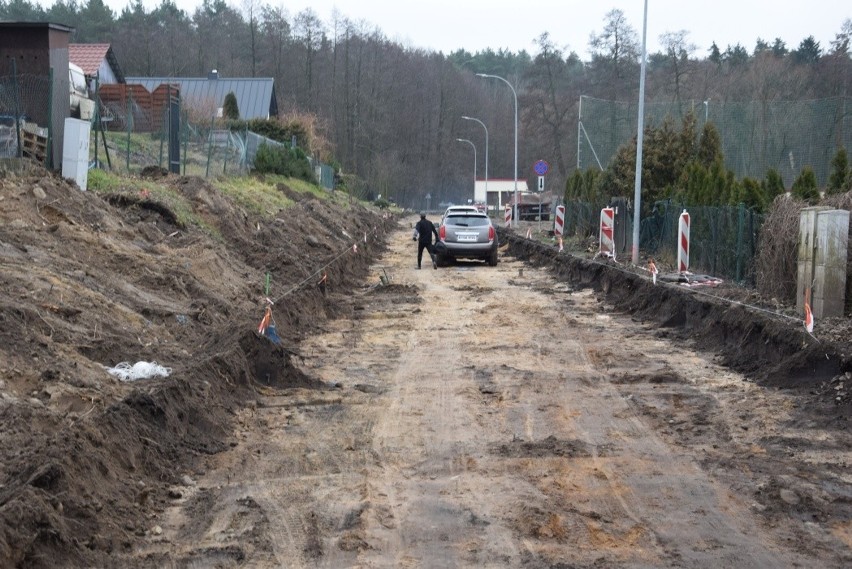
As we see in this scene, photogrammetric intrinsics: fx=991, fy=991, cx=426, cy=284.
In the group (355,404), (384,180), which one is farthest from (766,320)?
(384,180)

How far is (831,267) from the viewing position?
1291 cm

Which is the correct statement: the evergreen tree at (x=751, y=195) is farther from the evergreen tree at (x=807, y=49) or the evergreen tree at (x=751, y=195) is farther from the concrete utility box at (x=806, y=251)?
the evergreen tree at (x=807, y=49)

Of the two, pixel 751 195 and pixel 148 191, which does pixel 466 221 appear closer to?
pixel 751 195

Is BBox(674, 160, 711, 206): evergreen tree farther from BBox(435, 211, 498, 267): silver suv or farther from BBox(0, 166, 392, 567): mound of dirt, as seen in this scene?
BBox(0, 166, 392, 567): mound of dirt

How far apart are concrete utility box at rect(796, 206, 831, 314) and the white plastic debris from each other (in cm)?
853

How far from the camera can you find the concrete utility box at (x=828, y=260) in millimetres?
12805

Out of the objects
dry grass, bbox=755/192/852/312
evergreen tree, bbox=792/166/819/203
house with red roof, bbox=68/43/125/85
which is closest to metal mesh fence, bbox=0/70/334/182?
house with red roof, bbox=68/43/125/85

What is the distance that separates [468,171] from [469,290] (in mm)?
96476

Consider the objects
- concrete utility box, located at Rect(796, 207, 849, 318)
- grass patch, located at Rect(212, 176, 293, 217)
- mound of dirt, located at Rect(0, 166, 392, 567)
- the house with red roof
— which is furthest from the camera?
the house with red roof

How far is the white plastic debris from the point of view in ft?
29.3

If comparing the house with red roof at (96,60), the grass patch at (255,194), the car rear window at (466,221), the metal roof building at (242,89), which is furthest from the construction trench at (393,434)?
the metal roof building at (242,89)

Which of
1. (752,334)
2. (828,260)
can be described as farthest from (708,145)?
(752,334)

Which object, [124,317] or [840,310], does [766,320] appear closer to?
[840,310]

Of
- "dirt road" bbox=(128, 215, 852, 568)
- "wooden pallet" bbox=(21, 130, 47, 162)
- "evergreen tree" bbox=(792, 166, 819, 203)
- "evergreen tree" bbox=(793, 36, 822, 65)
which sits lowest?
"dirt road" bbox=(128, 215, 852, 568)
